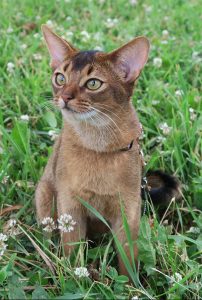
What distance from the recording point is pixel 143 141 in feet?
11.6

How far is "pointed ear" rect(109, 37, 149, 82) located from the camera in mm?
2521

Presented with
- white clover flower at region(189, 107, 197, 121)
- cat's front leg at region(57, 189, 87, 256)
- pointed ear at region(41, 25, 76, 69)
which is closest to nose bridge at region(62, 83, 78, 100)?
pointed ear at region(41, 25, 76, 69)

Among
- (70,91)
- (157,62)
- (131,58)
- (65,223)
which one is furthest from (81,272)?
(157,62)

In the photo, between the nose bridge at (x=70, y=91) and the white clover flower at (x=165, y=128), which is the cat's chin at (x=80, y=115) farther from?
the white clover flower at (x=165, y=128)

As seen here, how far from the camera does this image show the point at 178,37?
195 inches

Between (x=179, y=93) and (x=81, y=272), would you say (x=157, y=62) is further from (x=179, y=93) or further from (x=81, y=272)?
(x=81, y=272)

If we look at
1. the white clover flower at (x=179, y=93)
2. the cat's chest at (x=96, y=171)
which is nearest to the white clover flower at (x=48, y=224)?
the cat's chest at (x=96, y=171)

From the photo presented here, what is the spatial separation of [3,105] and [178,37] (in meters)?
1.89

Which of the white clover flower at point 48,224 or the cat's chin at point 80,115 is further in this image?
the white clover flower at point 48,224

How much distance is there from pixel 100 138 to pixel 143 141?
1.01 metres

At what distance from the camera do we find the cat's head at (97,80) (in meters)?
2.43

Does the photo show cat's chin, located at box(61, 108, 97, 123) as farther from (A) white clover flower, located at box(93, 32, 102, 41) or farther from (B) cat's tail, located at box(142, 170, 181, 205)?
(A) white clover flower, located at box(93, 32, 102, 41)

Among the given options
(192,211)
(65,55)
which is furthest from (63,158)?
(192,211)

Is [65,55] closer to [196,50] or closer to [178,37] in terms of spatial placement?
[196,50]
